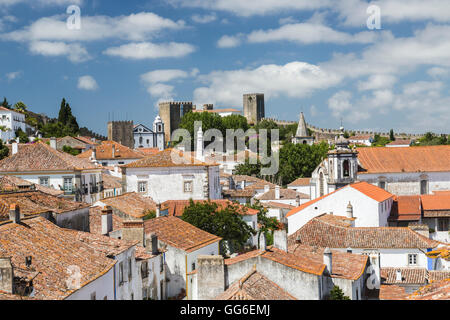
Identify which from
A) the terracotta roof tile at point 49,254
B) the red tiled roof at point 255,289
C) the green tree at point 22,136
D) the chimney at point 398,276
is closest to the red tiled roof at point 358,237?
the chimney at point 398,276

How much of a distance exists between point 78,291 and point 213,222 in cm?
1730

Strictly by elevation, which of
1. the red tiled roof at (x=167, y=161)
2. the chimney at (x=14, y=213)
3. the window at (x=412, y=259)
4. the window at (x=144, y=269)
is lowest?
the window at (x=412, y=259)

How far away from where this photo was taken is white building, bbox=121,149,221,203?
126 ft

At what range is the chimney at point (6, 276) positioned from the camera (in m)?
9.98

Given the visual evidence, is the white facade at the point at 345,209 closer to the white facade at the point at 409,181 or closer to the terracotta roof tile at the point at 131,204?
the white facade at the point at 409,181

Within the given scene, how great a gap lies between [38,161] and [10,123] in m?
45.2

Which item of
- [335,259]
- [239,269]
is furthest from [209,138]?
[239,269]

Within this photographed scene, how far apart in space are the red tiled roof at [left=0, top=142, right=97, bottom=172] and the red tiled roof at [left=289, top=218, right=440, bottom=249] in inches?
611

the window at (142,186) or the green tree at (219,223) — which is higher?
the window at (142,186)

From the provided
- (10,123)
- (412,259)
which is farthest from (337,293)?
(10,123)

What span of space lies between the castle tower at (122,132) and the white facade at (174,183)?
239 feet

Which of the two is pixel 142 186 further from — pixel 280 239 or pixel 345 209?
pixel 280 239

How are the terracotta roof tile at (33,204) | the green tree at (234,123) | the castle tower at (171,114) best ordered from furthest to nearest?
the castle tower at (171,114) < the green tree at (234,123) < the terracotta roof tile at (33,204)
